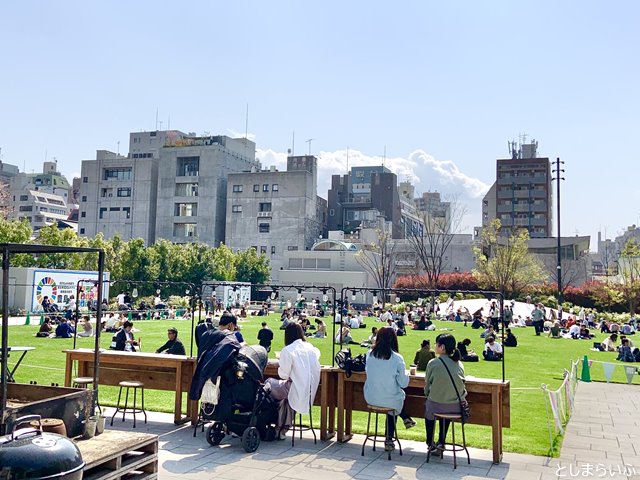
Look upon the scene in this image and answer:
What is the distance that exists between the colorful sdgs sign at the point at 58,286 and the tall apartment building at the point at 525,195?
227ft

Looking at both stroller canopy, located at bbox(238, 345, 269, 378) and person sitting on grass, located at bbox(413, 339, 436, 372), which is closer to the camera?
stroller canopy, located at bbox(238, 345, 269, 378)

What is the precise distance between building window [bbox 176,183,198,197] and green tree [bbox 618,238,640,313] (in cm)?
5617

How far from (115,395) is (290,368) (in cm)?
555

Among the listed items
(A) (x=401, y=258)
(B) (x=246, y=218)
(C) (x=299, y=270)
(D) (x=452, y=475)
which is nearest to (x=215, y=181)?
(B) (x=246, y=218)

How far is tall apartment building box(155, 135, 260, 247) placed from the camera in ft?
276

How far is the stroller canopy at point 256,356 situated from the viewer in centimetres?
848

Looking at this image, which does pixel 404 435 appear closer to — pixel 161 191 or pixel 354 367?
pixel 354 367

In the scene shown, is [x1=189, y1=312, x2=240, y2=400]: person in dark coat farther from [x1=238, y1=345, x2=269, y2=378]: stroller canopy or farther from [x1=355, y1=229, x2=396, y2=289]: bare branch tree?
[x1=355, y1=229, x2=396, y2=289]: bare branch tree

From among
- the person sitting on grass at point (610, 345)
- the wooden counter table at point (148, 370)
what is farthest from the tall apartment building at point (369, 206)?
the wooden counter table at point (148, 370)

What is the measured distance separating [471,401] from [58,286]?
30616 mm

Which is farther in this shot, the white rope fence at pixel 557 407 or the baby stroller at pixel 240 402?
the white rope fence at pixel 557 407

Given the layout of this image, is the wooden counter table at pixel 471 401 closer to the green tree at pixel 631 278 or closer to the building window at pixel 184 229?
the green tree at pixel 631 278

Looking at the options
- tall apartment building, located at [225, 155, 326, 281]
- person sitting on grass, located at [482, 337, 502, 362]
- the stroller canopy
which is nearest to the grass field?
person sitting on grass, located at [482, 337, 502, 362]

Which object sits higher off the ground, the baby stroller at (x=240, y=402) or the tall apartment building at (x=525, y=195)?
the tall apartment building at (x=525, y=195)
